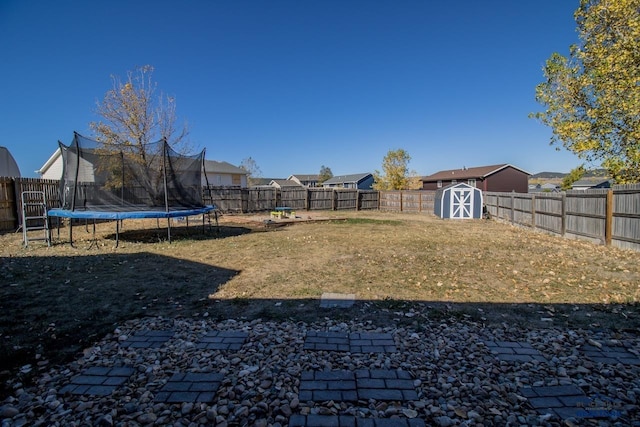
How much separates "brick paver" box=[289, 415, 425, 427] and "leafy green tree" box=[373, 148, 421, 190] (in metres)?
30.4

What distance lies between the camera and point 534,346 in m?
2.75

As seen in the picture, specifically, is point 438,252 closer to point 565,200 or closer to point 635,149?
point 565,200

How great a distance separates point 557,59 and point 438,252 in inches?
321

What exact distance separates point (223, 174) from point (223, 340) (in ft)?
120

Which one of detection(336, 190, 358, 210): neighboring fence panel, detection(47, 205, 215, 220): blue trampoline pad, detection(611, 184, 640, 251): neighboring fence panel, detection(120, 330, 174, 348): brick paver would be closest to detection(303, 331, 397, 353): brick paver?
detection(120, 330, 174, 348): brick paver

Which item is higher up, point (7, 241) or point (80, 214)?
point (80, 214)

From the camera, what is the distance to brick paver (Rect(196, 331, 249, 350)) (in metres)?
2.74

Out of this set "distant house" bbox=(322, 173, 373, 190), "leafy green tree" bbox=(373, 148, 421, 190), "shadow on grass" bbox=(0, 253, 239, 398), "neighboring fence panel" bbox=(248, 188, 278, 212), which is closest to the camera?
"shadow on grass" bbox=(0, 253, 239, 398)

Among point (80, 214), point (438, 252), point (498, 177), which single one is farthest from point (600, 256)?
point (498, 177)

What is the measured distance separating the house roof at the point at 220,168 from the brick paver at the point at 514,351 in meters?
36.2

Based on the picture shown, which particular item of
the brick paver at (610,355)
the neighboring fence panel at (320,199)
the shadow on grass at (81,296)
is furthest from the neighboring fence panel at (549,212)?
the neighboring fence panel at (320,199)

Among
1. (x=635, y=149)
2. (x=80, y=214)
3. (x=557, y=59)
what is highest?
(x=557, y=59)

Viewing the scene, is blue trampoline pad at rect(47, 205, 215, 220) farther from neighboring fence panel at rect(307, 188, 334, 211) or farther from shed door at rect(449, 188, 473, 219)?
shed door at rect(449, 188, 473, 219)

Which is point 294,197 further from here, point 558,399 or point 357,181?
point 357,181
